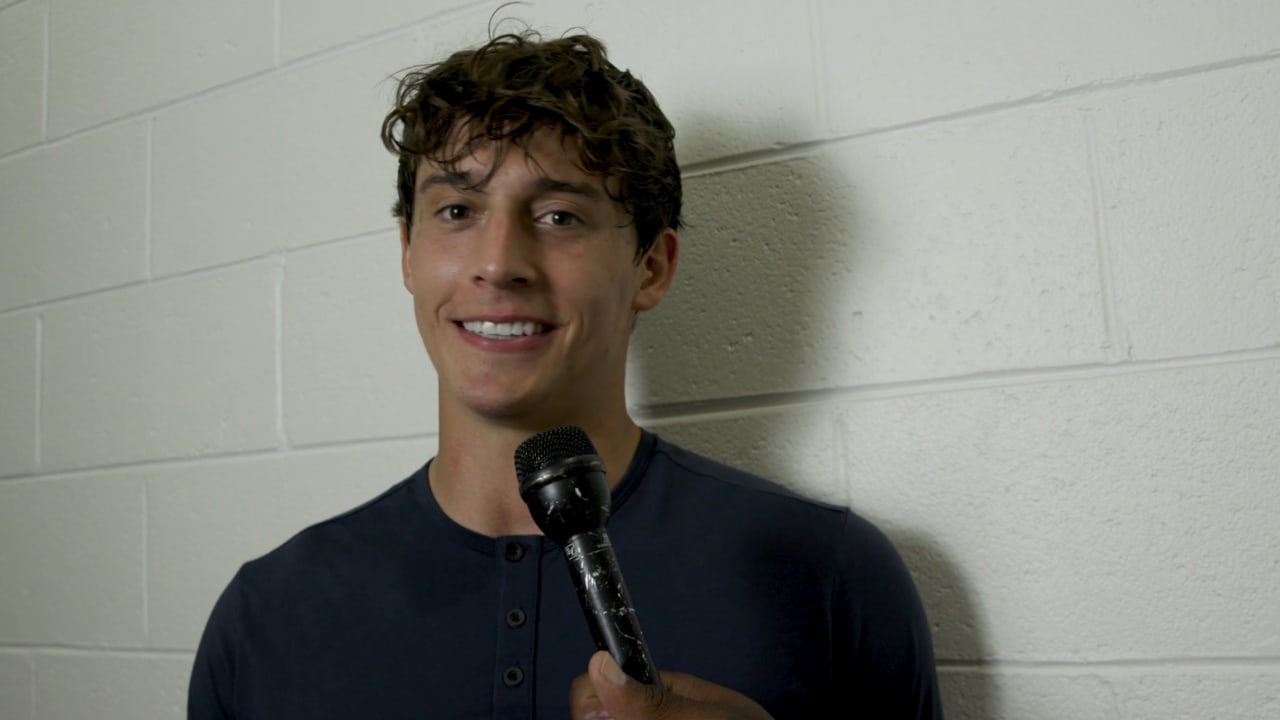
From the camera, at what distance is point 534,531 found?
115cm

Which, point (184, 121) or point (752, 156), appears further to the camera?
point (184, 121)

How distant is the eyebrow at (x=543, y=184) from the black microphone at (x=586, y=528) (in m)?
0.37

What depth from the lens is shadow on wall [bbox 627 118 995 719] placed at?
4.08ft

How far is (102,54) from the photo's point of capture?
1829mm

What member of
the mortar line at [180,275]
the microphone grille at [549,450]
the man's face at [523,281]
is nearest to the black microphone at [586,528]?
the microphone grille at [549,450]

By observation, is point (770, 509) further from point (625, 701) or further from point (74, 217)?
point (74, 217)

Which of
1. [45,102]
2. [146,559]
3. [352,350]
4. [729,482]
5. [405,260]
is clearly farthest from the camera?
[45,102]

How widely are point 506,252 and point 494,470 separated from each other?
0.73 feet

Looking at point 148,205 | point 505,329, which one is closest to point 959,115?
point 505,329

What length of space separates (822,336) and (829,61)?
31cm

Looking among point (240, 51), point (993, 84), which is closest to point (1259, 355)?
point (993, 84)

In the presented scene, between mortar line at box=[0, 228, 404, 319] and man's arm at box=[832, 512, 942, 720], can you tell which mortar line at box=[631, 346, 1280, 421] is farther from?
mortar line at box=[0, 228, 404, 319]

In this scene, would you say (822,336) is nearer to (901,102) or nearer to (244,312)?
(901,102)

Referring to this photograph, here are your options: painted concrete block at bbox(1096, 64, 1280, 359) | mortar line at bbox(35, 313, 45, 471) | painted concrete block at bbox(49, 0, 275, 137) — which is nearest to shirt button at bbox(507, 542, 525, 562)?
painted concrete block at bbox(1096, 64, 1280, 359)
